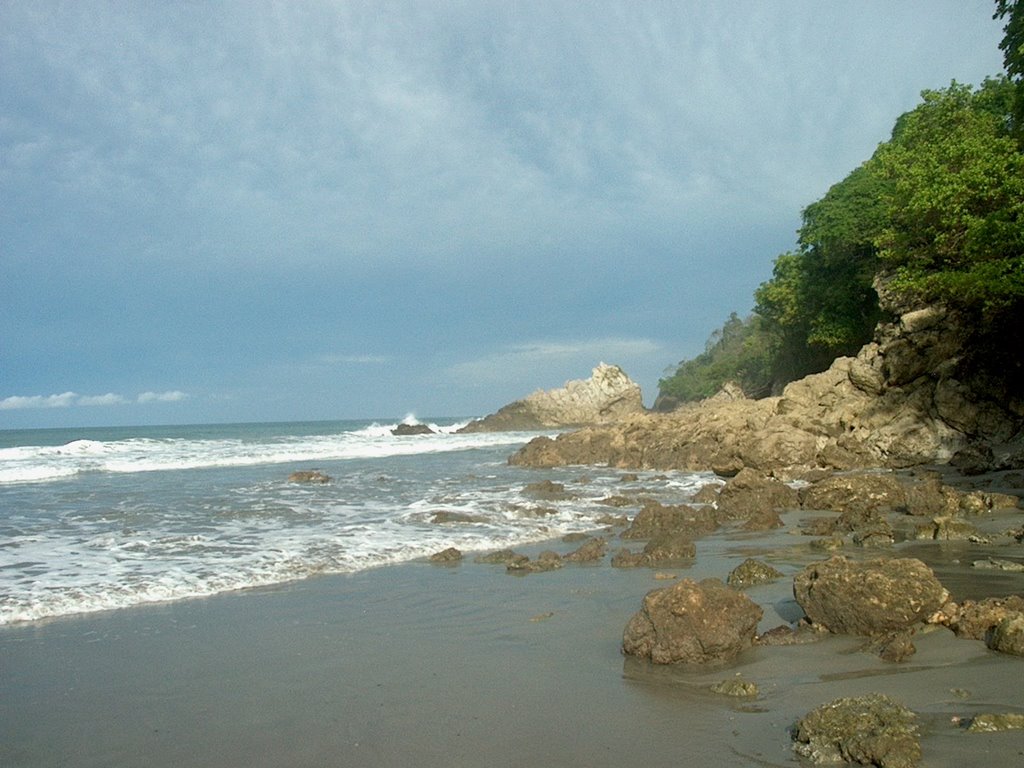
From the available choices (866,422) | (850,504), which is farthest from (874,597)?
(866,422)

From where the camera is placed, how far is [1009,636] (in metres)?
4.62

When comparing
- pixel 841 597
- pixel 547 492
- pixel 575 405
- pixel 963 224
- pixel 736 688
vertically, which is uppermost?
pixel 963 224

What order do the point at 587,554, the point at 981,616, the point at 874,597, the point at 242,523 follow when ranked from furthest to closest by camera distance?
the point at 242,523 → the point at 587,554 → the point at 874,597 → the point at 981,616

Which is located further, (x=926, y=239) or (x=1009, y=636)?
(x=926, y=239)

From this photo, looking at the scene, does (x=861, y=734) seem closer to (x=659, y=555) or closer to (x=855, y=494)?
(x=659, y=555)

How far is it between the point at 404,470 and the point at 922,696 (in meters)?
20.7

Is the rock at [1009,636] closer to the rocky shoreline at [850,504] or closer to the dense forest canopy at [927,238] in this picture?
the rocky shoreline at [850,504]

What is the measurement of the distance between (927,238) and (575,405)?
43471 mm

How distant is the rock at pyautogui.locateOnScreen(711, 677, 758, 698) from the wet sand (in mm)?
63

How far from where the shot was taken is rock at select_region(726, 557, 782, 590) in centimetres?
713

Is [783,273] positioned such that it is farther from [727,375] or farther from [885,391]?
[727,375]

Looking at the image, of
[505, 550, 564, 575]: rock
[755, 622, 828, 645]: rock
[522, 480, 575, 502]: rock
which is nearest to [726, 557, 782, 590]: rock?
[755, 622, 828, 645]: rock

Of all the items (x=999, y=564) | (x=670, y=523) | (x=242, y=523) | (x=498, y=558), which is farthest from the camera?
(x=242, y=523)

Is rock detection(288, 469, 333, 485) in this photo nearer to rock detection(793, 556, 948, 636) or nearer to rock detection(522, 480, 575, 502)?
rock detection(522, 480, 575, 502)
